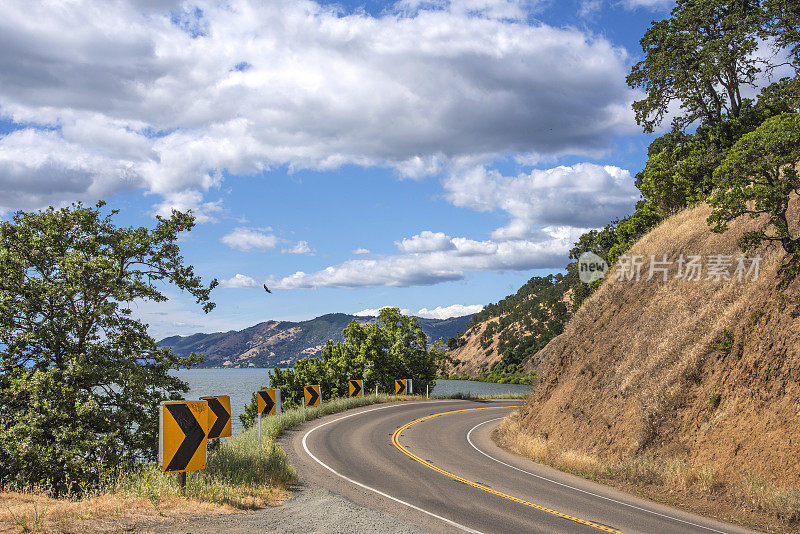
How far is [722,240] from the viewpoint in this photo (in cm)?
2228

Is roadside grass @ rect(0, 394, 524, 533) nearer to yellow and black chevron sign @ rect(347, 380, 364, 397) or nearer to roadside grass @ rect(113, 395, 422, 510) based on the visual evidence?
roadside grass @ rect(113, 395, 422, 510)

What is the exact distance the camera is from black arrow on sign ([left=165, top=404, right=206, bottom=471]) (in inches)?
362

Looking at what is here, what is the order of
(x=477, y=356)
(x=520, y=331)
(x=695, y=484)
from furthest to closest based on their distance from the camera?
(x=477, y=356) → (x=520, y=331) → (x=695, y=484)

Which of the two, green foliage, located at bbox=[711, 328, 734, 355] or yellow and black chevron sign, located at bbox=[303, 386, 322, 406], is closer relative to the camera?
green foliage, located at bbox=[711, 328, 734, 355]

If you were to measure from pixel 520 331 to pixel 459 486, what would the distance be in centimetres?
15352

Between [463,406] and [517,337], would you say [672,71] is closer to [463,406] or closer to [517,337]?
[463,406]

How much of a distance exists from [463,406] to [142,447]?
2639cm

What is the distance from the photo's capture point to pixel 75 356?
43.1 feet

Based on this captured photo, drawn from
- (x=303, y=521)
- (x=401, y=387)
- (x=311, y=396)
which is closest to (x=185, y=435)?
(x=303, y=521)

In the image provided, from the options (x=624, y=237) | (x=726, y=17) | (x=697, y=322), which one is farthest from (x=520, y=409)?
(x=726, y=17)

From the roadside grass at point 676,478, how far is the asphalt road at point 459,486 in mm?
772

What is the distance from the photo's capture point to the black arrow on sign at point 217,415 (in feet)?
35.8

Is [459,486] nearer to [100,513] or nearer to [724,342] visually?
[100,513]

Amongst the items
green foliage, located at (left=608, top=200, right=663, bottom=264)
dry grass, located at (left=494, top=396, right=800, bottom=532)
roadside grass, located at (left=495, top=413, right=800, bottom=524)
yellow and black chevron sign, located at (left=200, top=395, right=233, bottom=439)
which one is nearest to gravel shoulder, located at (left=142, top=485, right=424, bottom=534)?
yellow and black chevron sign, located at (left=200, top=395, right=233, bottom=439)
